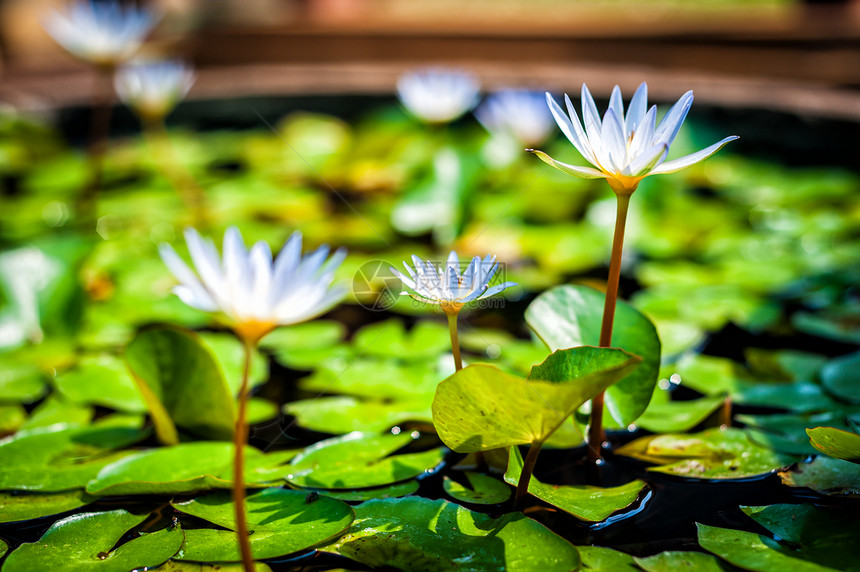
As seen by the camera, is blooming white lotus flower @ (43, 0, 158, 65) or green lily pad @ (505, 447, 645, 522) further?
blooming white lotus flower @ (43, 0, 158, 65)

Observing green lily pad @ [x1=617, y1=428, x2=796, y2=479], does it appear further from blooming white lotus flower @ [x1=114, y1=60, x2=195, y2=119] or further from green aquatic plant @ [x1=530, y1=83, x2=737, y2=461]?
blooming white lotus flower @ [x1=114, y1=60, x2=195, y2=119]

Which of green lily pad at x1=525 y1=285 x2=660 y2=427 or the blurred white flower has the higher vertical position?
the blurred white flower

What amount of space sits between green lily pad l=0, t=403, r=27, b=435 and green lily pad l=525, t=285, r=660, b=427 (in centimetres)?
74

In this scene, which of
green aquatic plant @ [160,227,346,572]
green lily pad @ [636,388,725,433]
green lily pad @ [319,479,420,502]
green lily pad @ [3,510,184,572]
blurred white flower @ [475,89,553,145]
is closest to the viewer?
green aquatic plant @ [160,227,346,572]

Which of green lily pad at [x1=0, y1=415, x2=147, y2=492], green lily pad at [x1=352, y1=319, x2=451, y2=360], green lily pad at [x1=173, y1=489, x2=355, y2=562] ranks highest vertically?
green lily pad at [x1=352, y1=319, x2=451, y2=360]

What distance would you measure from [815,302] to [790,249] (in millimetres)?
251

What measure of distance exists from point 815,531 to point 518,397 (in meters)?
0.36

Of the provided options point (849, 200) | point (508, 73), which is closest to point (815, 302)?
point (849, 200)

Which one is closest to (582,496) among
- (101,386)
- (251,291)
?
(251,291)

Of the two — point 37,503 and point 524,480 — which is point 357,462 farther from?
point 37,503

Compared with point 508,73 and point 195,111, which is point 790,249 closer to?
point 508,73

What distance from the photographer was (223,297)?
1.88 feet

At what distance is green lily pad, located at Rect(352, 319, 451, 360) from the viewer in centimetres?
113

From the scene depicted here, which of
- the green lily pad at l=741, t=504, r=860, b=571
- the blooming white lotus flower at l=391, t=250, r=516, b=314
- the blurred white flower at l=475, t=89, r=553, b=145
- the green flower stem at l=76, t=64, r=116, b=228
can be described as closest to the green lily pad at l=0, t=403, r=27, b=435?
the blooming white lotus flower at l=391, t=250, r=516, b=314
